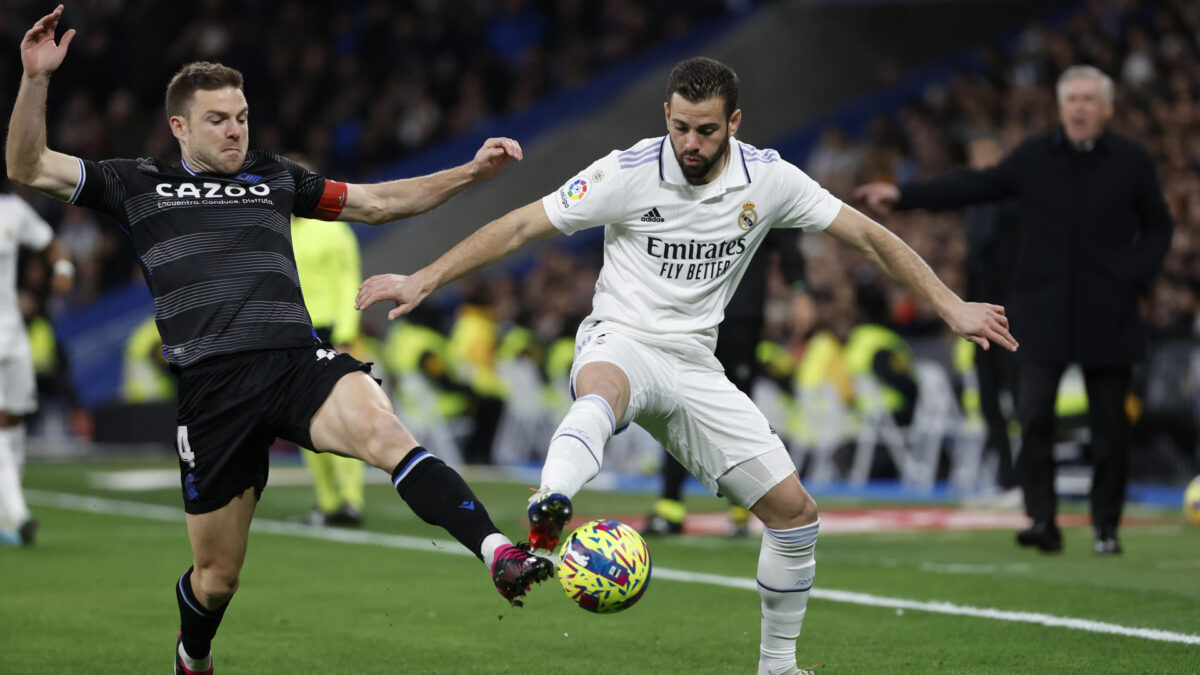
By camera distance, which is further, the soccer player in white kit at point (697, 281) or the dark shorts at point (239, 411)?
the soccer player in white kit at point (697, 281)

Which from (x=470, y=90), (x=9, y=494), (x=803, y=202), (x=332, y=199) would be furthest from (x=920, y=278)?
(x=470, y=90)

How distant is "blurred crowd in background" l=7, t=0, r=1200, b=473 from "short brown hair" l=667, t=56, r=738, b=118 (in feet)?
42.7

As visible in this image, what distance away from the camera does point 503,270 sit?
2598cm

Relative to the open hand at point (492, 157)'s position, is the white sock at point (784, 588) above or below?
below

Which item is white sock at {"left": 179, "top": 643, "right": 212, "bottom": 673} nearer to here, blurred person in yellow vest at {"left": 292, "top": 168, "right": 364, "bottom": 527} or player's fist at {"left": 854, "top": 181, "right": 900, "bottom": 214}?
player's fist at {"left": 854, "top": 181, "right": 900, "bottom": 214}

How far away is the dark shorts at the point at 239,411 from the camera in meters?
5.49

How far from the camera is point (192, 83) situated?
5723 millimetres

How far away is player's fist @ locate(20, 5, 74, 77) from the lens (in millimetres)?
5355

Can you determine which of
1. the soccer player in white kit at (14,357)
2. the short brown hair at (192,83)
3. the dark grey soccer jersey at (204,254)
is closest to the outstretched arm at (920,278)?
the dark grey soccer jersey at (204,254)

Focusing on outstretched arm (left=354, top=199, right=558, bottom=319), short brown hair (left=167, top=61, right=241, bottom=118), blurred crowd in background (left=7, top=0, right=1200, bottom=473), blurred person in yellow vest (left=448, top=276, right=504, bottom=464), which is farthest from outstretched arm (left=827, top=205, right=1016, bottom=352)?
blurred person in yellow vest (left=448, top=276, right=504, bottom=464)

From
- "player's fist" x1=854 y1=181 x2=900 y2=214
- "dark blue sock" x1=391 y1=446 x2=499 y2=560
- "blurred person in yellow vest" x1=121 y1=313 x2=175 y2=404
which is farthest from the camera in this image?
"blurred person in yellow vest" x1=121 y1=313 x2=175 y2=404

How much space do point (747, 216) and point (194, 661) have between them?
260cm

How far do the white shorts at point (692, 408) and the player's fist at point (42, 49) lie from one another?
2.07m

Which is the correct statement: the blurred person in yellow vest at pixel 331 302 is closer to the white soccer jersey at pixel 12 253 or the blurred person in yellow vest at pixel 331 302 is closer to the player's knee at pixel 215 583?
the white soccer jersey at pixel 12 253
